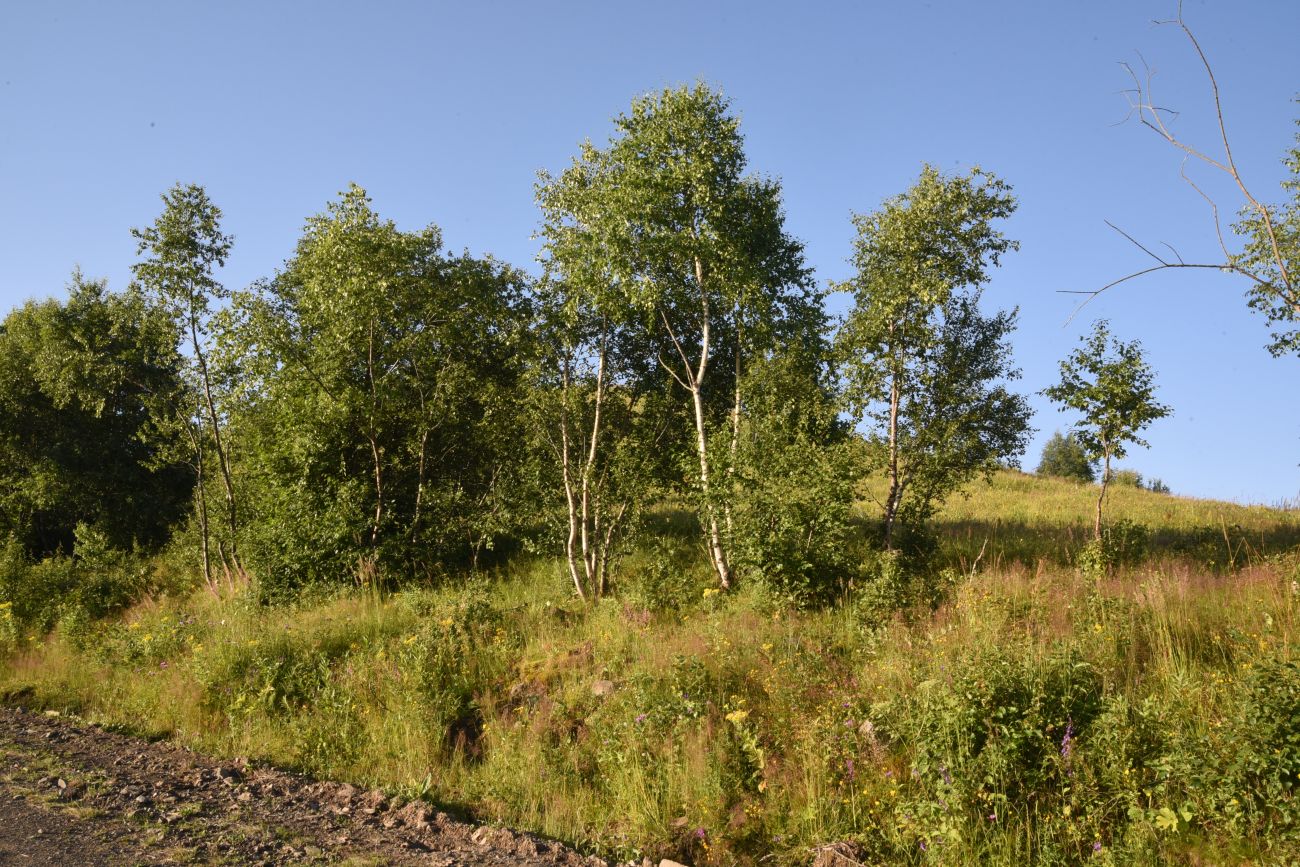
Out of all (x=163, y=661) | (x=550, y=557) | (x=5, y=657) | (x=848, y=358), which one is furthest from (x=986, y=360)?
(x=5, y=657)

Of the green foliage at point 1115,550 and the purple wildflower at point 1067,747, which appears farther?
the green foliage at point 1115,550

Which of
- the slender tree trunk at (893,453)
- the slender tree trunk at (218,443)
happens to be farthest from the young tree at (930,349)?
the slender tree trunk at (218,443)

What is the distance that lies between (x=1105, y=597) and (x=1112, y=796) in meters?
3.99

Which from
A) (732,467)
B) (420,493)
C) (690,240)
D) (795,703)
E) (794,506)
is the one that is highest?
(690,240)

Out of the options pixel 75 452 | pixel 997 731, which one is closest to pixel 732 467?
pixel 997 731

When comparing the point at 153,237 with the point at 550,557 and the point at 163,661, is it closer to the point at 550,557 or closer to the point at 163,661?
the point at 163,661

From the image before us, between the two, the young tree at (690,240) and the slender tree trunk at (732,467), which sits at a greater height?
the young tree at (690,240)

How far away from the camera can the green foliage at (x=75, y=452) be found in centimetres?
2408

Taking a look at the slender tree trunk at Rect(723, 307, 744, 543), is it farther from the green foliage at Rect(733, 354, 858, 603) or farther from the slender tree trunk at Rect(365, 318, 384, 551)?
the slender tree trunk at Rect(365, 318, 384, 551)

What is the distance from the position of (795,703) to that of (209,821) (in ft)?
19.0

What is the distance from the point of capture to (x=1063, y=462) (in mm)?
62156

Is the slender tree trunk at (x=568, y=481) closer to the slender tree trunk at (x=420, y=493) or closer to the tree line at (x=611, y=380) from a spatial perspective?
the tree line at (x=611, y=380)

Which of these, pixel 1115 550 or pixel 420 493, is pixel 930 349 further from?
pixel 420 493

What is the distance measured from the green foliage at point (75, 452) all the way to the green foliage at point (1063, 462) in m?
42.9
